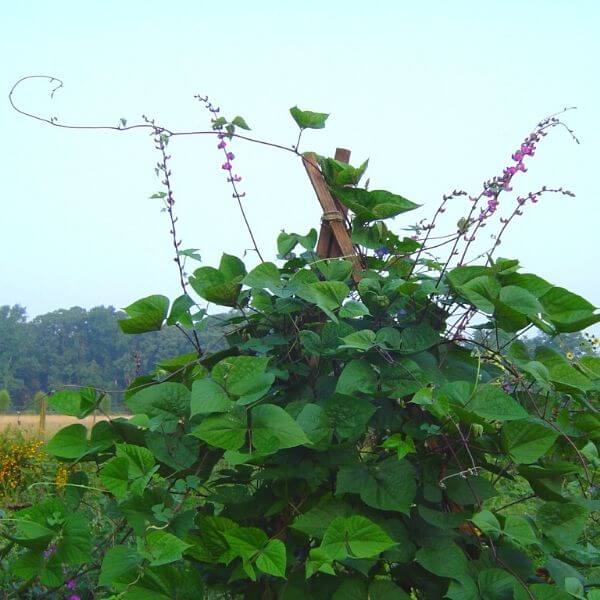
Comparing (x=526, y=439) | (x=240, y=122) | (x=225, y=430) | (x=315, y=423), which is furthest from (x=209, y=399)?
(x=240, y=122)

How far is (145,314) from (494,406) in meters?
0.87

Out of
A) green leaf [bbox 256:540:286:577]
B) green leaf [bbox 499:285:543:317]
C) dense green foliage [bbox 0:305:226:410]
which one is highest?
dense green foliage [bbox 0:305:226:410]

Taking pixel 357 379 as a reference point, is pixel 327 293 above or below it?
above

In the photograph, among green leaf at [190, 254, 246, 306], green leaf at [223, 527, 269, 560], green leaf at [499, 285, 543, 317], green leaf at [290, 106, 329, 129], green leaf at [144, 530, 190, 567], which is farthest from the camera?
green leaf at [290, 106, 329, 129]

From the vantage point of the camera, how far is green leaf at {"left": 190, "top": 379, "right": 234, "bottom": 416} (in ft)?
5.30

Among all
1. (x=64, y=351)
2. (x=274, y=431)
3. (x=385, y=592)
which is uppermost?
(x=64, y=351)

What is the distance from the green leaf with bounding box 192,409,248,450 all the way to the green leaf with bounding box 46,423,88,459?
0.51 m

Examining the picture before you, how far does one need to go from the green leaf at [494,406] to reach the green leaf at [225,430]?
50 centimetres

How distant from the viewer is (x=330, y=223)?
212 centimetres

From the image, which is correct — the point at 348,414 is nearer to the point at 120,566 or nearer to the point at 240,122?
the point at 120,566

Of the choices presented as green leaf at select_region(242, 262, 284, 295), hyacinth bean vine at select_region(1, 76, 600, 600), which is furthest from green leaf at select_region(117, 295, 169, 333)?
green leaf at select_region(242, 262, 284, 295)

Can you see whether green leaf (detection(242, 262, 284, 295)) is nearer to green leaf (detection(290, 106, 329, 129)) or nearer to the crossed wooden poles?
the crossed wooden poles

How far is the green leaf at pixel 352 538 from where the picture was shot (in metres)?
1.56

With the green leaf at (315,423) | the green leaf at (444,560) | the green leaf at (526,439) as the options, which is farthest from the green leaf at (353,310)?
the green leaf at (444,560)
